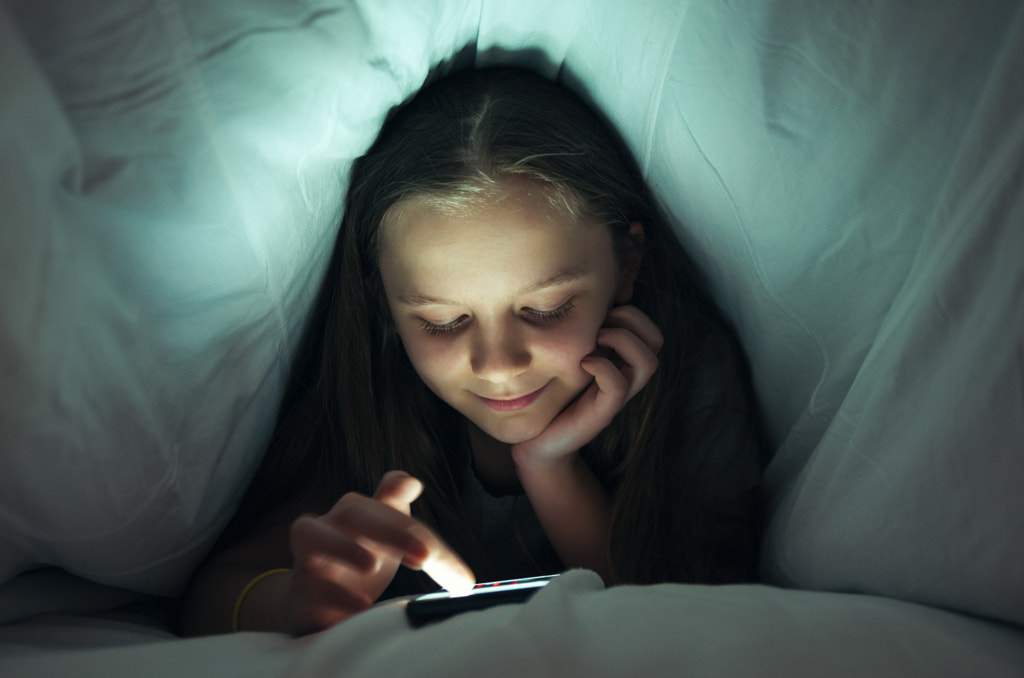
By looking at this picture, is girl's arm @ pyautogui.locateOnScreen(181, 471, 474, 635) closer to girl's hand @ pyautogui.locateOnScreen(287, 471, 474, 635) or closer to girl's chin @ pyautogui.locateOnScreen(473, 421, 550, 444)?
girl's hand @ pyautogui.locateOnScreen(287, 471, 474, 635)

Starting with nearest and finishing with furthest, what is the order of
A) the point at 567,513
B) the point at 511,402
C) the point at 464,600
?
the point at 464,600
the point at 511,402
the point at 567,513

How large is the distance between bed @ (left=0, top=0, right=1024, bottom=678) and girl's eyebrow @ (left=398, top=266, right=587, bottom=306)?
121mm

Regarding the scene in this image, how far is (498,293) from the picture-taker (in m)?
0.71

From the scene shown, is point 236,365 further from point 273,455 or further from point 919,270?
point 919,270

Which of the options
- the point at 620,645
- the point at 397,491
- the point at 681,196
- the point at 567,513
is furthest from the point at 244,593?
the point at 681,196

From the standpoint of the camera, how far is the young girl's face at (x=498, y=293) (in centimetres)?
72

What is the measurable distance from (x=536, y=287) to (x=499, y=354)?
8cm

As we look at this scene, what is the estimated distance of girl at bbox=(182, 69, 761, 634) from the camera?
2.43 ft

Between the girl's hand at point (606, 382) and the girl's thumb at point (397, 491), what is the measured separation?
0.30m

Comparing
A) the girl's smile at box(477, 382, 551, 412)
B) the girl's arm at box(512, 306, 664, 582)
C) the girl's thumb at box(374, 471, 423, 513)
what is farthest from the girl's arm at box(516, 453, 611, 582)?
the girl's thumb at box(374, 471, 423, 513)

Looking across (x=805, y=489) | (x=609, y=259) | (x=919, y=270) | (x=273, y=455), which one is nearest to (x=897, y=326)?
(x=919, y=270)

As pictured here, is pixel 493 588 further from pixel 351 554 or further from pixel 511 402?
pixel 511 402

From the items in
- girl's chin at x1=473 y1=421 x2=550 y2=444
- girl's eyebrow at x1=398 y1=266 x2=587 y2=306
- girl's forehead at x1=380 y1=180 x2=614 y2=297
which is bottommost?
girl's chin at x1=473 y1=421 x2=550 y2=444

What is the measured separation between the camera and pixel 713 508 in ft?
3.09
